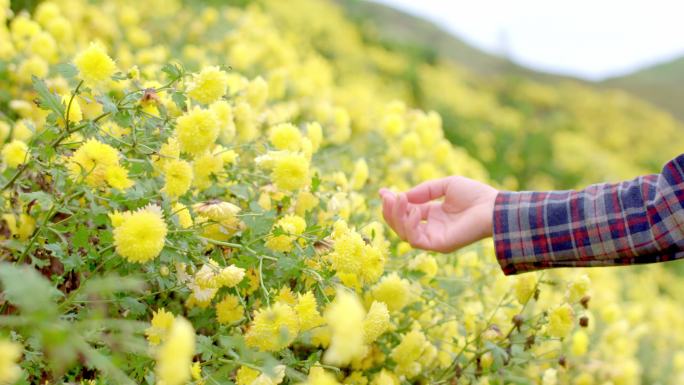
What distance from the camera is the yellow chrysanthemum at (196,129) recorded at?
1.09m

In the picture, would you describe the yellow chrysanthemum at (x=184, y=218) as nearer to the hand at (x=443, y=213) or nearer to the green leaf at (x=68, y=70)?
the green leaf at (x=68, y=70)

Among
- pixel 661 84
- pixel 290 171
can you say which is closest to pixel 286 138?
pixel 290 171

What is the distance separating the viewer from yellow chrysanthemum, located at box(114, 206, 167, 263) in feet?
2.97

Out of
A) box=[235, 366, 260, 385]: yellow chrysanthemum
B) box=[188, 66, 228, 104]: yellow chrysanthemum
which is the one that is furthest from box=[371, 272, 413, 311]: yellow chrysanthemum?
box=[188, 66, 228, 104]: yellow chrysanthemum

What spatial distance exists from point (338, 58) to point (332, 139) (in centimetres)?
386

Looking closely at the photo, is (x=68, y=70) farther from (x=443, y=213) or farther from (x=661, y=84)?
(x=661, y=84)

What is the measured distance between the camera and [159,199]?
1.15m

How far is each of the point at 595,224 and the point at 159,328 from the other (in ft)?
2.97

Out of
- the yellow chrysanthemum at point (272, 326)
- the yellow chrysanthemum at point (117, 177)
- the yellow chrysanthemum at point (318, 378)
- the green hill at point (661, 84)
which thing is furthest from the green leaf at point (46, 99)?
the green hill at point (661, 84)

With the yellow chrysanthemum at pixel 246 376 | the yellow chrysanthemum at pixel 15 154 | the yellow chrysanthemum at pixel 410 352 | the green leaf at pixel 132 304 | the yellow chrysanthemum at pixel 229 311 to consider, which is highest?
the yellow chrysanthemum at pixel 15 154

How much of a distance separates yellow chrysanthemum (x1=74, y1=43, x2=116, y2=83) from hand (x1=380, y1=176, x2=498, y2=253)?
675 mm

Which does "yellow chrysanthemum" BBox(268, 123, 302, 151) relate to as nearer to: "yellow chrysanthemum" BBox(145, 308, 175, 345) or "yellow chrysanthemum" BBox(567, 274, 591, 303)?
"yellow chrysanthemum" BBox(145, 308, 175, 345)

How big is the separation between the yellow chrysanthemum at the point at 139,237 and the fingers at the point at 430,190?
2.55ft

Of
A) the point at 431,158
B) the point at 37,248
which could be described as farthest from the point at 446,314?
the point at 431,158
